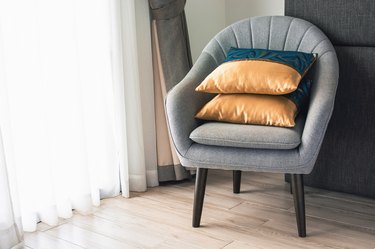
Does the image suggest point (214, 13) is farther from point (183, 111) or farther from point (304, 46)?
point (183, 111)

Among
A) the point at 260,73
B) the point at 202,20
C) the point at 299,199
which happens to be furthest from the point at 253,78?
the point at 202,20

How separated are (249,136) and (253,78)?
267 millimetres

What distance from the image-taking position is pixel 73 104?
2.57 meters

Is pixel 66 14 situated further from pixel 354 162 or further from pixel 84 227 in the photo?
pixel 354 162

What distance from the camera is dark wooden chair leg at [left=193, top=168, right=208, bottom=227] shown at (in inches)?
93.5

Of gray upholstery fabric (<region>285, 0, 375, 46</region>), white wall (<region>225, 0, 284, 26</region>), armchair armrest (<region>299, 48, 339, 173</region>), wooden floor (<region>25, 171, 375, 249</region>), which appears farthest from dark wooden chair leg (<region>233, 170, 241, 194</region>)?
white wall (<region>225, 0, 284, 26</region>)

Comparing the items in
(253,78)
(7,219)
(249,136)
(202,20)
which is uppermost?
(202,20)

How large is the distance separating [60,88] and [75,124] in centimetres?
18

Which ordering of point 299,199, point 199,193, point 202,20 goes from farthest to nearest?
1. point 202,20
2. point 199,193
3. point 299,199

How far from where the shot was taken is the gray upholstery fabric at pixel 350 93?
2.52 meters

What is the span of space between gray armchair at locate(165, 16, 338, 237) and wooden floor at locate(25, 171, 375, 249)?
0.36 feet

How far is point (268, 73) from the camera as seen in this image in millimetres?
2318

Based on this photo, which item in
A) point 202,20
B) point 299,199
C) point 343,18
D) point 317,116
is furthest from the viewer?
point 202,20

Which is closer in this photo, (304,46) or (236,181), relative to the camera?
(304,46)
